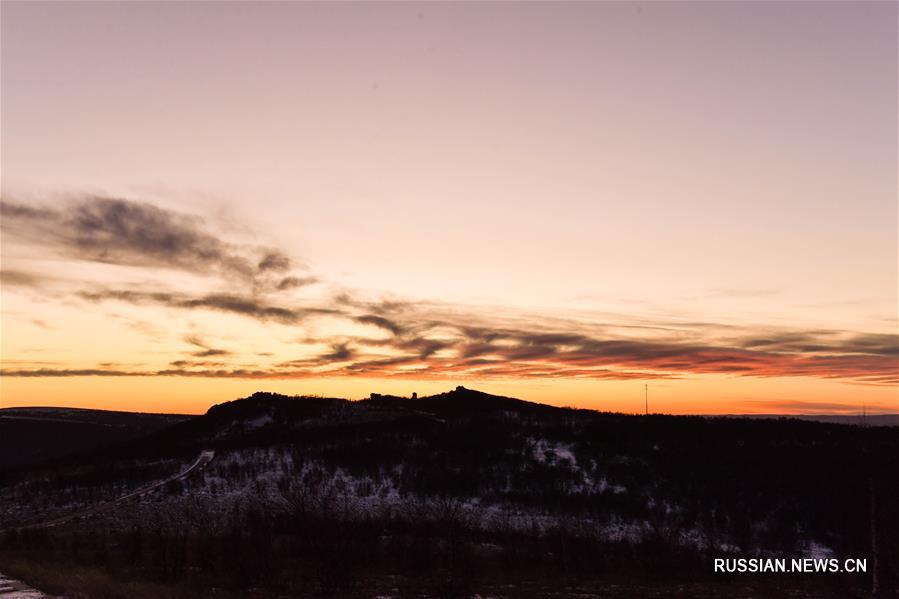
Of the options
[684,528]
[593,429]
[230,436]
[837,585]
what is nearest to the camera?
[837,585]

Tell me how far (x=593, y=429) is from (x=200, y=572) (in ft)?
108

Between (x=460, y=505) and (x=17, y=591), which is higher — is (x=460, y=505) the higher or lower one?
the lower one

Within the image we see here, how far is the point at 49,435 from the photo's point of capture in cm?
9912

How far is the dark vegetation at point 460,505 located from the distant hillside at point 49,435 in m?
24.5

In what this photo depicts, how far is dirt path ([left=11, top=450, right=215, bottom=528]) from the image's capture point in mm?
39844

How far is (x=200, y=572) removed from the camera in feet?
92.5

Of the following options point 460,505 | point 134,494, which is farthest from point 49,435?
point 460,505

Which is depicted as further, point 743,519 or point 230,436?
point 230,436

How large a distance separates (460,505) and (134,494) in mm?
18285

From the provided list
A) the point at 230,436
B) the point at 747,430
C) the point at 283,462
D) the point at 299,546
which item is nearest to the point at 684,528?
the point at 747,430

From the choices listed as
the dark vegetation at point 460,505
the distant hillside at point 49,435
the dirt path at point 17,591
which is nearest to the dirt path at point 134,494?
the dark vegetation at point 460,505

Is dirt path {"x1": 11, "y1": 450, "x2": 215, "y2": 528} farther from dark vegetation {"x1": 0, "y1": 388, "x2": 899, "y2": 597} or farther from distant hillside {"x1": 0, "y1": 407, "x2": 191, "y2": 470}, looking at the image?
distant hillside {"x1": 0, "y1": 407, "x2": 191, "y2": 470}

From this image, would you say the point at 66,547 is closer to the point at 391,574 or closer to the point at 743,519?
the point at 391,574

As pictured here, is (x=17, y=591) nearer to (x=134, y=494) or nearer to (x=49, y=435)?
(x=134, y=494)
